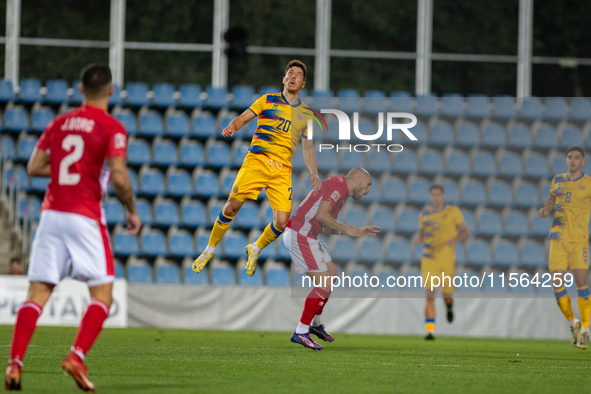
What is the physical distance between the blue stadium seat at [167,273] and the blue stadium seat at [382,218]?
4.06 metres

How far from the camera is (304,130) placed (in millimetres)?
8766

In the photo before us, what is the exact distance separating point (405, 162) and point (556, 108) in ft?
12.7

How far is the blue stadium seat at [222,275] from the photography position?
49.7 feet

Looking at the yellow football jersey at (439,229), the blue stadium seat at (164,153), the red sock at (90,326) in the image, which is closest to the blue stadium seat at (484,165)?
the yellow football jersey at (439,229)

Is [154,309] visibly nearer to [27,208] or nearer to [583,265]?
[27,208]

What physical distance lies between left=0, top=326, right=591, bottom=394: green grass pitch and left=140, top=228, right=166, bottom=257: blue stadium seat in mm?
5692

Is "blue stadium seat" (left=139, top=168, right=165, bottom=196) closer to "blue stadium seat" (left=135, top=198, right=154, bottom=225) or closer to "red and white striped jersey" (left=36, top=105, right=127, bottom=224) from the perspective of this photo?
"blue stadium seat" (left=135, top=198, right=154, bottom=225)

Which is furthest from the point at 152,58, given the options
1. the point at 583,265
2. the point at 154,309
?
the point at 583,265

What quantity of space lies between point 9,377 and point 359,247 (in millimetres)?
11588

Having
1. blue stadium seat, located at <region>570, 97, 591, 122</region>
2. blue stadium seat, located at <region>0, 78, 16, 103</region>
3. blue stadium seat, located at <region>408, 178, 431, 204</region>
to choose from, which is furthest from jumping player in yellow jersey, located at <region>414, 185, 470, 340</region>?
blue stadium seat, located at <region>0, 78, 16, 103</region>

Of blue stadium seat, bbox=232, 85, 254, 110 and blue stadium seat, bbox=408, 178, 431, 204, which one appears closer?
blue stadium seat, bbox=408, 178, 431, 204

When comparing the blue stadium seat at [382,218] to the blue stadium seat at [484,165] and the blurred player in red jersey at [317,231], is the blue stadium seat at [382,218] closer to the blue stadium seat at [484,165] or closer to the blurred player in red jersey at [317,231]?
the blue stadium seat at [484,165]

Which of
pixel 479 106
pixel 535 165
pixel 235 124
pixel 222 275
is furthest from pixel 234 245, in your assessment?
pixel 235 124

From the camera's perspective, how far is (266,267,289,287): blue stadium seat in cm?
1508
